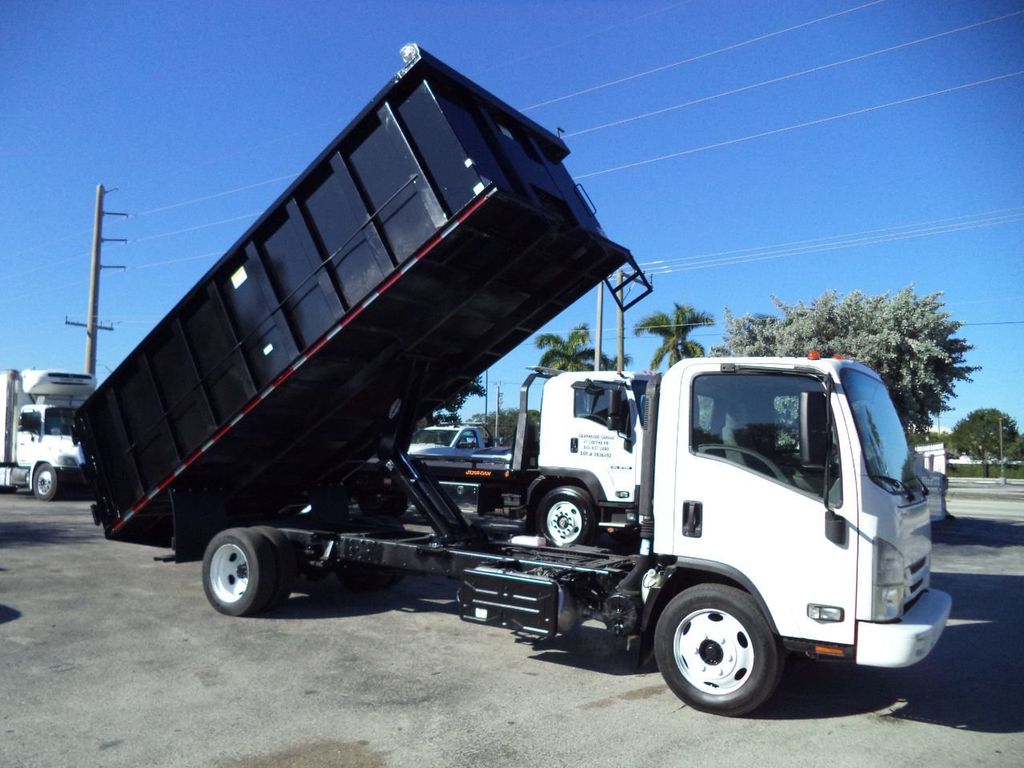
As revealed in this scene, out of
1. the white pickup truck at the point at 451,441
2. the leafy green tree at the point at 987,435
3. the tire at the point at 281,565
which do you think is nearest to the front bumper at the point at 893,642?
the tire at the point at 281,565

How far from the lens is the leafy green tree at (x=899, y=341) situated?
1862cm

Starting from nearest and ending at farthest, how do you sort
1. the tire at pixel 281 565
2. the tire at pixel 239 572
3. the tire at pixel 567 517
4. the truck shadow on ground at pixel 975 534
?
1. the tire at pixel 239 572
2. the tire at pixel 281 565
3. the tire at pixel 567 517
4. the truck shadow on ground at pixel 975 534

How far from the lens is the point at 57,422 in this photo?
20078mm

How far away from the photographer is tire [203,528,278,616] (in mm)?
7573

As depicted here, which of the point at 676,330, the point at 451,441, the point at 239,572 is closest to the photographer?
the point at 239,572

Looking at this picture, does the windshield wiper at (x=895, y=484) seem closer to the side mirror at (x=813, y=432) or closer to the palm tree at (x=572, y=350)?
the side mirror at (x=813, y=432)

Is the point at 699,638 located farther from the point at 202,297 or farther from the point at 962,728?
the point at 202,297

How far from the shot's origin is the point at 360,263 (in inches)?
265

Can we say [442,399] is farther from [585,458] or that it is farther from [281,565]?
[585,458]

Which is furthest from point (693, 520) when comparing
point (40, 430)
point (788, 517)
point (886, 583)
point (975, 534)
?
point (40, 430)

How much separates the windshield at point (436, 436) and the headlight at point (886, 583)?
546 inches

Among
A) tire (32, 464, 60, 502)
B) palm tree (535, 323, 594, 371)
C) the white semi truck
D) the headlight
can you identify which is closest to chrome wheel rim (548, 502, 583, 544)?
the headlight

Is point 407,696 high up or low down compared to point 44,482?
down

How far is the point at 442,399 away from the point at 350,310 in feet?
8.78
